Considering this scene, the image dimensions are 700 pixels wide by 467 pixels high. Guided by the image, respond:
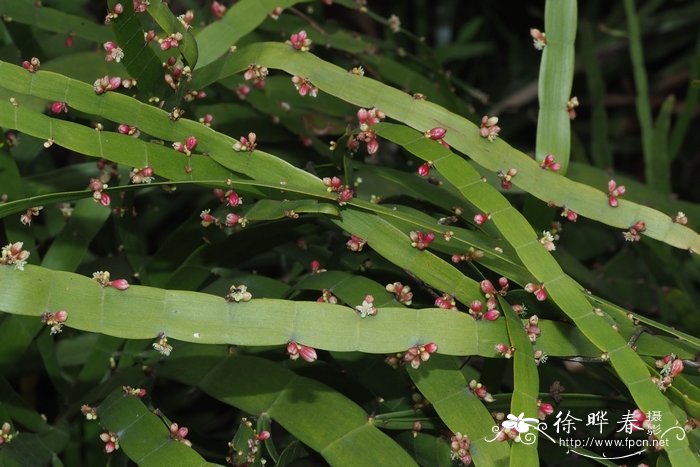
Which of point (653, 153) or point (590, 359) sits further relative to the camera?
point (653, 153)

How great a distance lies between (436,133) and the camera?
2.73ft

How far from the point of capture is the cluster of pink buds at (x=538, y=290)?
77 centimetres

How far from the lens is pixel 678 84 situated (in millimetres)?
1824

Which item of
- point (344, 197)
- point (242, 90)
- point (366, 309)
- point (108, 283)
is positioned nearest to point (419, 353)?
point (366, 309)

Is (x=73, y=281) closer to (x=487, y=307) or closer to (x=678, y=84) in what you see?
(x=487, y=307)

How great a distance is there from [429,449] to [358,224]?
0.77 ft

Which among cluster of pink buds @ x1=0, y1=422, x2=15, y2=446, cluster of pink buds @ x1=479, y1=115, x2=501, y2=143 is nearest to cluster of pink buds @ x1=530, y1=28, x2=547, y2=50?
cluster of pink buds @ x1=479, y1=115, x2=501, y2=143

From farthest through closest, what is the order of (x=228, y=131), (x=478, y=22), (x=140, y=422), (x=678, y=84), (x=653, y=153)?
(x=678, y=84) → (x=478, y=22) → (x=653, y=153) → (x=228, y=131) → (x=140, y=422)

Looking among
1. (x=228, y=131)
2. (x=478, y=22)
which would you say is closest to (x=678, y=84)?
(x=478, y=22)

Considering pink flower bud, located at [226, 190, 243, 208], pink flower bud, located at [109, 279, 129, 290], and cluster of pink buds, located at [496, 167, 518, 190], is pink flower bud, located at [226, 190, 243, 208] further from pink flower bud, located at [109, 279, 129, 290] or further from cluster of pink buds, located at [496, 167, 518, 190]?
cluster of pink buds, located at [496, 167, 518, 190]

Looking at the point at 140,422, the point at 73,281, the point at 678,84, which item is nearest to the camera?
the point at 73,281

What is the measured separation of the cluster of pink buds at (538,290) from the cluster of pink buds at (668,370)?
0.12m

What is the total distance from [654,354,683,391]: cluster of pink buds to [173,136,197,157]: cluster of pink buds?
1.57 feet

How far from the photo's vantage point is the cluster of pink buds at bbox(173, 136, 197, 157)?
0.81 metres
